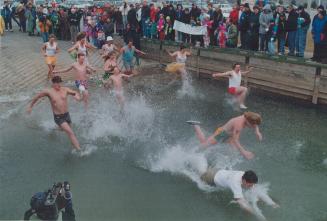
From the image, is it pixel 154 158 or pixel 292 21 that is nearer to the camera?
pixel 154 158

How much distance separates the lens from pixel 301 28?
577 inches

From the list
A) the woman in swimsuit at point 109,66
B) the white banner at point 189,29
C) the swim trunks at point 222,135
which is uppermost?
the white banner at point 189,29

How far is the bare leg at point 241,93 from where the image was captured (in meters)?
13.1

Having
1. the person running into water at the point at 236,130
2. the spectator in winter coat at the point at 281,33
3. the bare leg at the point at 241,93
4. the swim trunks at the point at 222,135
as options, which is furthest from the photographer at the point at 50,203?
the spectator in winter coat at the point at 281,33

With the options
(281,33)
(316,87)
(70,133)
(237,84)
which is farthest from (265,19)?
(70,133)

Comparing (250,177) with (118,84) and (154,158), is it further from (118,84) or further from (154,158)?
(118,84)

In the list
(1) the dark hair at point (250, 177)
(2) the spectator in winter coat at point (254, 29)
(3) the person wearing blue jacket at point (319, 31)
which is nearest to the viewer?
(1) the dark hair at point (250, 177)

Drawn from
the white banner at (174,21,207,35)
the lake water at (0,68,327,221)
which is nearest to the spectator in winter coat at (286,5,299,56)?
the lake water at (0,68,327,221)

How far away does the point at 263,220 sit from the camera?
7207 mm

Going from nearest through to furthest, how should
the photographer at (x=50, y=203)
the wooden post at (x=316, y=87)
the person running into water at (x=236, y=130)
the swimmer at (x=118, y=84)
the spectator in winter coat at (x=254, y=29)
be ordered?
the photographer at (x=50, y=203)
the person running into water at (x=236, y=130)
the swimmer at (x=118, y=84)
the wooden post at (x=316, y=87)
the spectator in winter coat at (x=254, y=29)

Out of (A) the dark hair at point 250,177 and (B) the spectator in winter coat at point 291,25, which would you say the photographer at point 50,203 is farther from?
(B) the spectator in winter coat at point 291,25

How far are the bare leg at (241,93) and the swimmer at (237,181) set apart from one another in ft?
17.6

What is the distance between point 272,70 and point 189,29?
4133 millimetres

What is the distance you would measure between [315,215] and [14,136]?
23.2 feet
